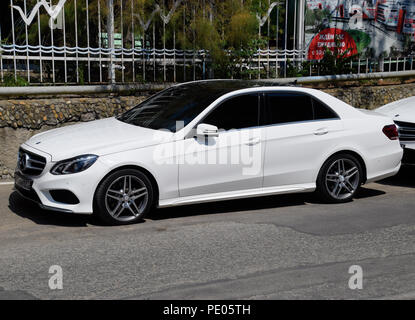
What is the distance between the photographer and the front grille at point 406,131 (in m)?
9.28

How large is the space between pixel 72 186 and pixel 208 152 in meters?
1.62

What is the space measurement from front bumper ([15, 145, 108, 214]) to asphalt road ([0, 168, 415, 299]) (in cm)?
27

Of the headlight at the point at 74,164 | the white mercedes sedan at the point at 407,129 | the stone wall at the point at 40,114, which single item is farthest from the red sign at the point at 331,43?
the headlight at the point at 74,164

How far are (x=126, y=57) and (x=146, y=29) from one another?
2.12 ft

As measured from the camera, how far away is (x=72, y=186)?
21.2 feet

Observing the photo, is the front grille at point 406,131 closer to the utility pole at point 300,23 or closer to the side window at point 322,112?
the side window at point 322,112

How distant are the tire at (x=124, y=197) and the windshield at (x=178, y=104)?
0.80m

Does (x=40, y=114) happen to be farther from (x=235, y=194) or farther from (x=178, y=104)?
(x=235, y=194)

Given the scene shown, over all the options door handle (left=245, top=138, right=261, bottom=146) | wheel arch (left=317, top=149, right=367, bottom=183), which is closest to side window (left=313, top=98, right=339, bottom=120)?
wheel arch (left=317, top=149, right=367, bottom=183)

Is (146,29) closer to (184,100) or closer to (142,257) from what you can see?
(184,100)

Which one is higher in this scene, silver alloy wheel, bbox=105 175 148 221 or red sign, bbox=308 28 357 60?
red sign, bbox=308 28 357 60

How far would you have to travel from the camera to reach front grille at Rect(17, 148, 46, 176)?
6737 mm

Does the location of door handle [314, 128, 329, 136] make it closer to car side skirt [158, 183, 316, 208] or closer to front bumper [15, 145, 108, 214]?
car side skirt [158, 183, 316, 208]
